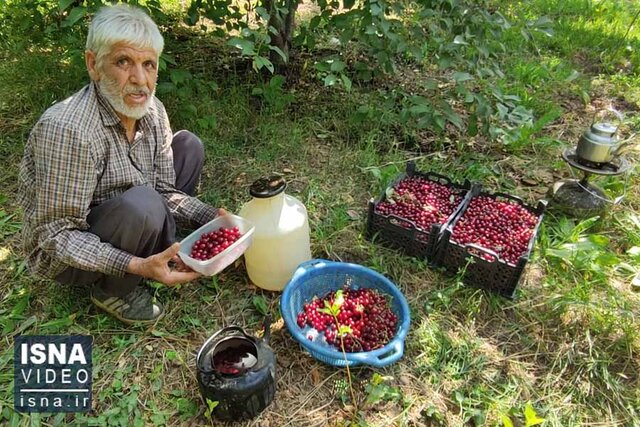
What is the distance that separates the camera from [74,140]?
6.02 feet

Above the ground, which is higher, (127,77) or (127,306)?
(127,77)

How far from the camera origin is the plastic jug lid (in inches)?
85.4

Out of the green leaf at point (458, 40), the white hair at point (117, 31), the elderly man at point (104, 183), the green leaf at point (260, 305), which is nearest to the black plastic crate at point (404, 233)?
the green leaf at point (260, 305)

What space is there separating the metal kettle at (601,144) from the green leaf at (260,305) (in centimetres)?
218

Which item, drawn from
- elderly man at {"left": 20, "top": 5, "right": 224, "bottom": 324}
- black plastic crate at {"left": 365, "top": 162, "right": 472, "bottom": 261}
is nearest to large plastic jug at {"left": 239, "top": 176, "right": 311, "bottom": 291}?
elderly man at {"left": 20, "top": 5, "right": 224, "bottom": 324}

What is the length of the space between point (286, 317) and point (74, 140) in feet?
3.83

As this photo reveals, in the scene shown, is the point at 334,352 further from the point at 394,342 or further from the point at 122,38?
the point at 122,38

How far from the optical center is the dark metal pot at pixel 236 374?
178cm

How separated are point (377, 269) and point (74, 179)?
5.25 ft

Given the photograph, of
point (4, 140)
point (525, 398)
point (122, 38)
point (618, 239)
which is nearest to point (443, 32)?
point (618, 239)

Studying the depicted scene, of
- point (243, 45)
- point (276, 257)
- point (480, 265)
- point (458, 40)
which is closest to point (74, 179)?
point (276, 257)

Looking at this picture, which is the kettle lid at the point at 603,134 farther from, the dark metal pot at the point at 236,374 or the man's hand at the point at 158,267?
the man's hand at the point at 158,267

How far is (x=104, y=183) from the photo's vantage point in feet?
6.77

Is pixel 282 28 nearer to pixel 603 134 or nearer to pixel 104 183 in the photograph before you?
pixel 104 183
